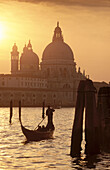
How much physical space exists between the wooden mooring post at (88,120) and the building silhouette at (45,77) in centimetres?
9690

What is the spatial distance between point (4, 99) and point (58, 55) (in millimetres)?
33688

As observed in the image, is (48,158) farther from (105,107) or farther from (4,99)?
(4,99)

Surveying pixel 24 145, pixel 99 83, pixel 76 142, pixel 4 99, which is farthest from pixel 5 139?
pixel 99 83

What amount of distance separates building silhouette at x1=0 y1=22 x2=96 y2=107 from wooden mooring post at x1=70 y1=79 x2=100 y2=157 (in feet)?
318

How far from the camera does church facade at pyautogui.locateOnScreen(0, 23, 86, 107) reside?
12656 cm

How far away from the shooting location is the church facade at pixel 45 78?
126562 millimetres

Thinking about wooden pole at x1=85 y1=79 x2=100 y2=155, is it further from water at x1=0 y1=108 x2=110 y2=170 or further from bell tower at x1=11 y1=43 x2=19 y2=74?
bell tower at x1=11 y1=43 x2=19 y2=74

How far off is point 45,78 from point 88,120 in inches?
4892

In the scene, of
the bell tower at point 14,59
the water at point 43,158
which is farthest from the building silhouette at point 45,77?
the water at point 43,158

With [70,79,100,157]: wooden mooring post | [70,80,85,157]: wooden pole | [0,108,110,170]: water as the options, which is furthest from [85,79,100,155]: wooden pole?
[0,108,110,170]: water

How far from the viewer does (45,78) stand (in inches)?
5738

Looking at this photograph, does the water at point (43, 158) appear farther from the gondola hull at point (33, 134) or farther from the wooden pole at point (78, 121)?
the gondola hull at point (33, 134)

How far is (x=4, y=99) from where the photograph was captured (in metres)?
121

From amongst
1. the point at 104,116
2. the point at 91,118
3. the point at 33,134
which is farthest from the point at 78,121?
the point at 33,134
